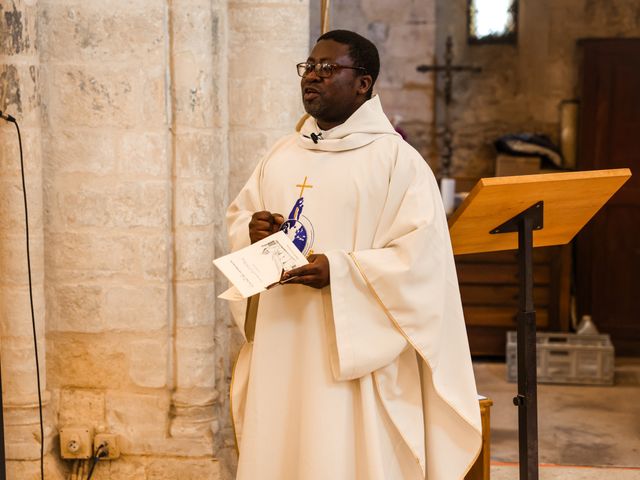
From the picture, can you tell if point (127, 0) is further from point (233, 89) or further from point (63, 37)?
point (233, 89)

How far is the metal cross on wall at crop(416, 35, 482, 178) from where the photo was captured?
23.4 ft

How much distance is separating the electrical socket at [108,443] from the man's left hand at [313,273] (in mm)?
1464

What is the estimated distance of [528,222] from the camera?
3078 mm

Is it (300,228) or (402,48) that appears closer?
(300,228)

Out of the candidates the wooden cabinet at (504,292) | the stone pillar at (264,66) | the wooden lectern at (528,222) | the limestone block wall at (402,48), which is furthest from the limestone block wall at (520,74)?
the wooden lectern at (528,222)

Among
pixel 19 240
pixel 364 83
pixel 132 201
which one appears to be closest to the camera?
pixel 364 83

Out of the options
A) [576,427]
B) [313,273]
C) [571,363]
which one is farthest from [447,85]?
[313,273]

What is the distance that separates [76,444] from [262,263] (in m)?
1.53

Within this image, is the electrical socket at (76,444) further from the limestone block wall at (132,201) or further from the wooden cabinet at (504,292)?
the wooden cabinet at (504,292)

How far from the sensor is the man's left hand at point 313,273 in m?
2.73

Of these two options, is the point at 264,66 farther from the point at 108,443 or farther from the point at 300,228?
the point at 108,443

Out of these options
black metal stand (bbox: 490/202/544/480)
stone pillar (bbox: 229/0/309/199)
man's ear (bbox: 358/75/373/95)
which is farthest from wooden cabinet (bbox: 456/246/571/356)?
man's ear (bbox: 358/75/373/95)

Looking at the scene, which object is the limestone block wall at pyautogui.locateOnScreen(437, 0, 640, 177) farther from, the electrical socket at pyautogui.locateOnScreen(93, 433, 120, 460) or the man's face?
the man's face

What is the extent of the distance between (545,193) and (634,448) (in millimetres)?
2393
